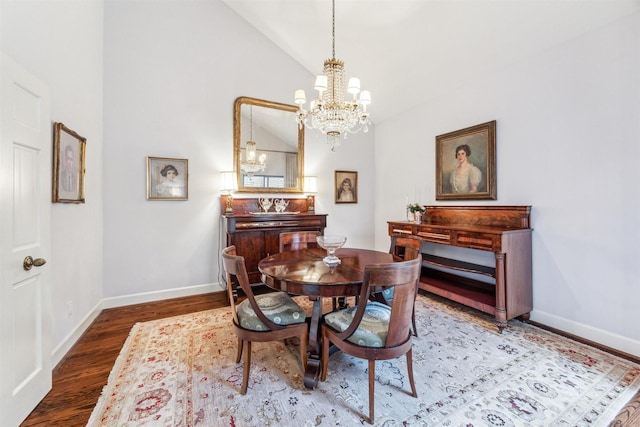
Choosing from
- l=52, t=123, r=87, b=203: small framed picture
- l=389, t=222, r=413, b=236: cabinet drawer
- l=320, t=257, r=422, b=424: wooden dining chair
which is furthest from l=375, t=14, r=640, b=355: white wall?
l=52, t=123, r=87, b=203: small framed picture

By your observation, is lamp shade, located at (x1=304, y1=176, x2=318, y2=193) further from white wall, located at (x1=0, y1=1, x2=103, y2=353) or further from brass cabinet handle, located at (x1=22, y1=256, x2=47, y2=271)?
brass cabinet handle, located at (x1=22, y1=256, x2=47, y2=271)

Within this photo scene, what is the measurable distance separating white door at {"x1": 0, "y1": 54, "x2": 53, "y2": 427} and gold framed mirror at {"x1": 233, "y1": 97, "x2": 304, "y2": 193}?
2.34 m

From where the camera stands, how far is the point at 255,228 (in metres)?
3.67

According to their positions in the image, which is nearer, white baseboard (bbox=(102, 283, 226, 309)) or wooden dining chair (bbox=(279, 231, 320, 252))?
wooden dining chair (bbox=(279, 231, 320, 252))

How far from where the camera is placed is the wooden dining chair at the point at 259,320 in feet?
5.76

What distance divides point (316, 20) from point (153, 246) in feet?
12.2

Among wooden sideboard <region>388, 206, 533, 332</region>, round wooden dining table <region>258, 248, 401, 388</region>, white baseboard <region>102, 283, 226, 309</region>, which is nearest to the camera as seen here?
round wooden dining table <region>258, 248, 401, 388</region>

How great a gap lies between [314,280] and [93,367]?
1.95m

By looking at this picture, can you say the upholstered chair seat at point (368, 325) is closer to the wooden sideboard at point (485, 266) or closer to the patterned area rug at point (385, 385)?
the patterned area rug at point (385, 385)

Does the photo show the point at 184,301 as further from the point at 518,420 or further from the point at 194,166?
the point at 518,420

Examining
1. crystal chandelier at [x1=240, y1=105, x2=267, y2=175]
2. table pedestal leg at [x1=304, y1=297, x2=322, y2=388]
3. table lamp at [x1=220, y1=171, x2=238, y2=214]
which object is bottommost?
table pedestal leg at [x1=304, y1=297, x2=322, y2=388]

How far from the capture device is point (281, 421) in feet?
5.13

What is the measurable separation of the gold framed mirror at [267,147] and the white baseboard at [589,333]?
3477 mm

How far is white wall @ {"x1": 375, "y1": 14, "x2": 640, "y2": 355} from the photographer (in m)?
2.25
